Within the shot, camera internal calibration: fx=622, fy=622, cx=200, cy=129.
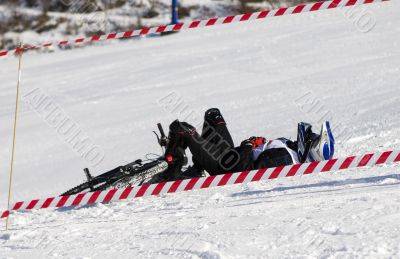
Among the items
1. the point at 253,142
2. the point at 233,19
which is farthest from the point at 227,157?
the point at 233,19

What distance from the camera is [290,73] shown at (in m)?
14.4

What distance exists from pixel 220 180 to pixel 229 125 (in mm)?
5540

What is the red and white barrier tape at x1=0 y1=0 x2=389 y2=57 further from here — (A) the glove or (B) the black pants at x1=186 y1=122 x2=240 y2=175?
(A) the glove

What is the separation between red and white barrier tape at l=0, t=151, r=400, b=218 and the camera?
5406 mm

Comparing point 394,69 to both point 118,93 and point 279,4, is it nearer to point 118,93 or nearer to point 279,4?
point 118,93

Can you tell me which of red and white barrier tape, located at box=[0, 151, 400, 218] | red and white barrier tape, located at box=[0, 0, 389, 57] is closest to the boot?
red and white barrier tape, located at box=[0, 151, 400, 218]

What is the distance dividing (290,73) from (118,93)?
4.15 m

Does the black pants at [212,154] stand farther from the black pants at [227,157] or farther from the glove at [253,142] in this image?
the glove at [253,142]

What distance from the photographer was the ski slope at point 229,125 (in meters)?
4.64

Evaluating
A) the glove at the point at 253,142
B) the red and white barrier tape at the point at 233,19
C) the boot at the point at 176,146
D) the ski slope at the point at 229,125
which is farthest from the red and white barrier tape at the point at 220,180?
the red and white barrier tape at the point at 233,19

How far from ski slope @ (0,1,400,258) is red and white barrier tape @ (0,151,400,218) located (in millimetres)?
184

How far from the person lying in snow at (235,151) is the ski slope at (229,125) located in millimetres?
403

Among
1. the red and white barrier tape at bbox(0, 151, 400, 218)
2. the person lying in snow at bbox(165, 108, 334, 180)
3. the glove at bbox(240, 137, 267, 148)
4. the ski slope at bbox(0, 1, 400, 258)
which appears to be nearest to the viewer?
the ski slope at bbox(0, 1, 400, 258)

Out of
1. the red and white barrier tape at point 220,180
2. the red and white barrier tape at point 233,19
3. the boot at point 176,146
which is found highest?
the red and white barrier tape at point 233,19
